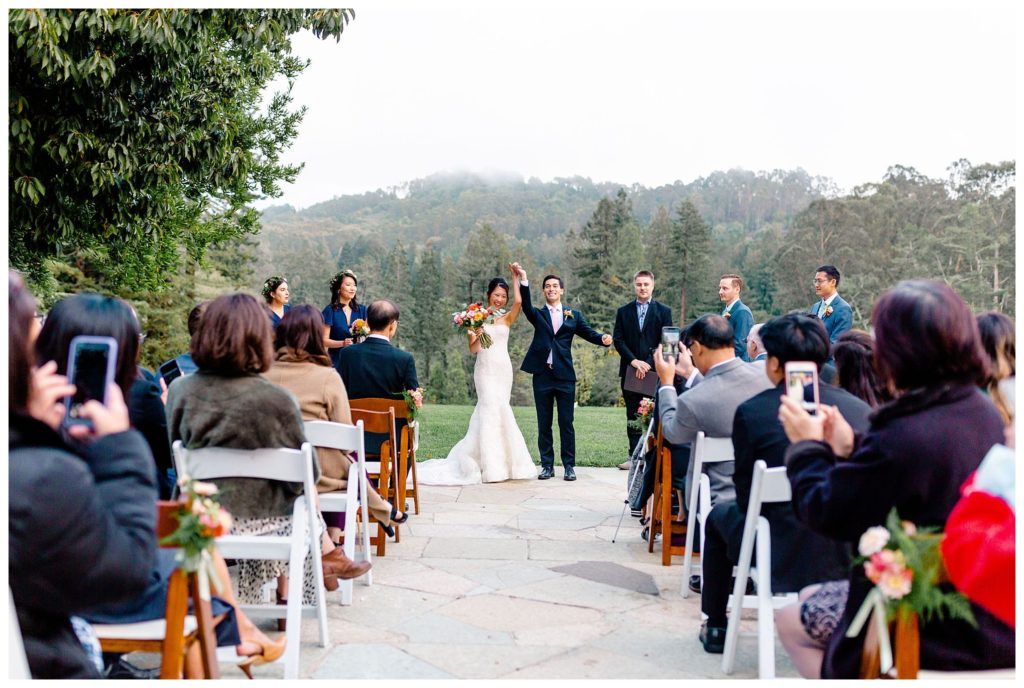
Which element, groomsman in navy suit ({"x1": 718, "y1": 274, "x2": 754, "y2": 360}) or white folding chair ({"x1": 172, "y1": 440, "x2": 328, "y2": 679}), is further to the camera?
groomsman in navy suit ({"x1": 718, "y1": 274, "x2": 754, "y2": 360})

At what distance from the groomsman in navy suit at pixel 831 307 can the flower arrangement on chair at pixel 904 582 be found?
586 centimetres

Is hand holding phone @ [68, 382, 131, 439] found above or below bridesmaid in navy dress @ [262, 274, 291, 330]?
below

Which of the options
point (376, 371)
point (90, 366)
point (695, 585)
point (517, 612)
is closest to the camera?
point (90, 366)

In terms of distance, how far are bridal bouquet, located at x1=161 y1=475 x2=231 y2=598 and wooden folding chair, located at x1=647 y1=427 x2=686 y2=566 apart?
10.9 ft

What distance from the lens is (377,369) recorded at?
6.07 metres

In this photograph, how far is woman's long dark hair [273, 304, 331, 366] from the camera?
4.56 m

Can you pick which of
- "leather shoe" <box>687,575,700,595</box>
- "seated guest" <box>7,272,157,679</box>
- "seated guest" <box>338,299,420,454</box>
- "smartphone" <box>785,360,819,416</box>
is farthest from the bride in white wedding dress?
"seated guest" <box>7,272,157,679</box>

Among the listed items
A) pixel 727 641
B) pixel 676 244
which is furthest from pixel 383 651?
pixel 676 244

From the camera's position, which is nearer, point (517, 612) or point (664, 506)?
point (517, 612)

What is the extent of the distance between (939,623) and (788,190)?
99.2 m

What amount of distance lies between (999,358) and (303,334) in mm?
3132

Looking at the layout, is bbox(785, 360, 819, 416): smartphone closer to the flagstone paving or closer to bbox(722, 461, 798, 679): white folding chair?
bbox(722, 461, 798, 679): white folding chair

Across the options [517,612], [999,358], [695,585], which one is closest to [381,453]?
[517,612]

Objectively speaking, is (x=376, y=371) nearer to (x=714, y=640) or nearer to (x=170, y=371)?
(x=170, y=371)
